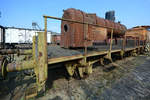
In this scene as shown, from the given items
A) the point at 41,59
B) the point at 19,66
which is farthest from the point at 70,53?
the point at 19,66

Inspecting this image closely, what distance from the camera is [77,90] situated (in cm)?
291

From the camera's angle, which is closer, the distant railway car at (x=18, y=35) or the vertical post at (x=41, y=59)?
the vertical post at (x=41, y=59)

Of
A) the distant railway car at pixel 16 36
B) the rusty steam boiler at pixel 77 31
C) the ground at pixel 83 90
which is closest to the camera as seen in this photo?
the ground at pixel 83 90

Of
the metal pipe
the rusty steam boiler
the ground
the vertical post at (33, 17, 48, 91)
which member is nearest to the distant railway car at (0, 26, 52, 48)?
the rusty steam boiler

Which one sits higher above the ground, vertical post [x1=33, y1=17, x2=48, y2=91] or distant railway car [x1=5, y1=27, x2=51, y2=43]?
distant railway car [x1=5, y1=27, x2=51, y2=43]

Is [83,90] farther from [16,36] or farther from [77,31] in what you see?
[16,36]

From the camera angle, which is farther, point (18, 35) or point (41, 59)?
point (18, 35)

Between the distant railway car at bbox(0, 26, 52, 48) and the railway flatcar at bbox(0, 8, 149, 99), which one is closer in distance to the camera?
the railway flatcar at bbox(0, 8, 149, 99)

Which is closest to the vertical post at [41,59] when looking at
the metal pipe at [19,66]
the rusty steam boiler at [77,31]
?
the metal pipe at [19,66]

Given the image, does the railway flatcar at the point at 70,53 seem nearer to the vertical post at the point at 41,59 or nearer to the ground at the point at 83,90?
the vertical post at the point at 41,59

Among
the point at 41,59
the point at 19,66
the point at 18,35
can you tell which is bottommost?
the point at 19,66

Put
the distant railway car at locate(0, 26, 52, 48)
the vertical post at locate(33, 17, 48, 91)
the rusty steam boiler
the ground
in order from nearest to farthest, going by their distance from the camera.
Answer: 1. the vertical post at locate(33, 17, 48, 91)
2. the ground
3. the rusty steam boiler
4. the distant railway car at locate(0, 26, 52, 48)

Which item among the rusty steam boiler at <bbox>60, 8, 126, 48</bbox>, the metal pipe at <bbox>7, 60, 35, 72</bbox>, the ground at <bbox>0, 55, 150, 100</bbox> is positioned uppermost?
the rusty steam boiler at <bbox>60, 8, 126, 48</bbox>

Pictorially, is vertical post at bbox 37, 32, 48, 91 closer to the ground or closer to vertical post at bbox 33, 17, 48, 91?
vertical post at bbox 33, 17, 48, 91
